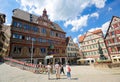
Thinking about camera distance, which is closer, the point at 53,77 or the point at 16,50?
the point at 53,77

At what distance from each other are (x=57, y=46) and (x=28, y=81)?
29.4m

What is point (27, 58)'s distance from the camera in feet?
96.8

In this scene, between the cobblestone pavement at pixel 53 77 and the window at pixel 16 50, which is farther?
the window at pixel 16 50

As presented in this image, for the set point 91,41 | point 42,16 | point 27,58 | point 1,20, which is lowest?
point 27,58

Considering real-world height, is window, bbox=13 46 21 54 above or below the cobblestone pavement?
above

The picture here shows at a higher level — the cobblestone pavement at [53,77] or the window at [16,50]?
the window at [16,50]

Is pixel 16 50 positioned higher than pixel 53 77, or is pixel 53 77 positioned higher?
pixel 16 50

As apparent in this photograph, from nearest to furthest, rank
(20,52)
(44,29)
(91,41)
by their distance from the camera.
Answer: (20,52)
(44,29)
(91,41)

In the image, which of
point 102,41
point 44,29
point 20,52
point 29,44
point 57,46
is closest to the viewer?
point 20,52

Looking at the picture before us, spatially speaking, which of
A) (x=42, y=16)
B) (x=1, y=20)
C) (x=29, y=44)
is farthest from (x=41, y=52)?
(x=1, y=20)

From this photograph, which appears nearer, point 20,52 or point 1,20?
point 20,52

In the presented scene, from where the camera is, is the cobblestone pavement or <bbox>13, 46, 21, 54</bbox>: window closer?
the cobblestone pavement

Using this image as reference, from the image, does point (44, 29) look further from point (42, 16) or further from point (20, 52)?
point (20, 52)

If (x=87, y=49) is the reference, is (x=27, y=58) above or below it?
below
